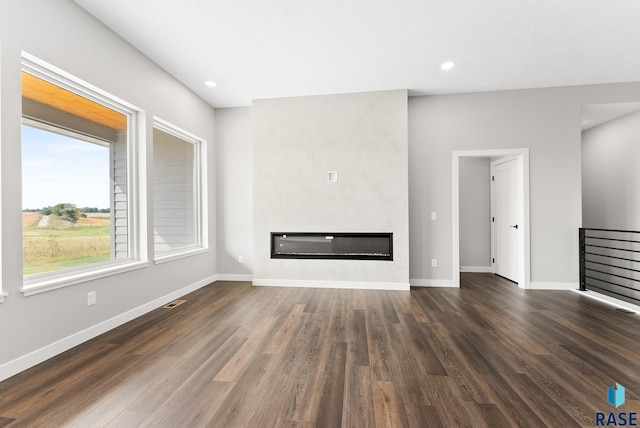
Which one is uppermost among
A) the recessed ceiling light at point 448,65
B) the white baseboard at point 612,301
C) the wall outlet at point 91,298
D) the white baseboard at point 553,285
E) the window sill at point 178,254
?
the recessed ceiling light at point 448,65

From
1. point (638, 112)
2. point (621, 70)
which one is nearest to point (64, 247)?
point (621, 70)

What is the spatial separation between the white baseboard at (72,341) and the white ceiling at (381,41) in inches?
114

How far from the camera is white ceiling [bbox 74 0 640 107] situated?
2502mm

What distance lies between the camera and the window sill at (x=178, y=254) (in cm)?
350

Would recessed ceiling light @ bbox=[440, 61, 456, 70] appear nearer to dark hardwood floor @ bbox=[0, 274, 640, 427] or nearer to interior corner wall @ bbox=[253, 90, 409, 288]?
interior corner wall @ bbox=[253, 90, 409, 288]

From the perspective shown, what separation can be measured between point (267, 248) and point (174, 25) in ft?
10.00

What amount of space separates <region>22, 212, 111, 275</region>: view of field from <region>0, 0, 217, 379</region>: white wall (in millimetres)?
237

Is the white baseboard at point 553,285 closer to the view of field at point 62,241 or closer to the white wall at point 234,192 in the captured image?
the white wall at point 234,192

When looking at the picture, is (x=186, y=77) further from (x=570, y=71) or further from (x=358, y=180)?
(x=570, y=71)

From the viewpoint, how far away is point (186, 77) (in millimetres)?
3752

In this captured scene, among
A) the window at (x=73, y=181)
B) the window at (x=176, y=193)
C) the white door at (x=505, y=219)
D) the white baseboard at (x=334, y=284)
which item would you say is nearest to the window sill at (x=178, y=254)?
the window at (x=176, y=193)

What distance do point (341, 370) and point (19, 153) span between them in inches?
111

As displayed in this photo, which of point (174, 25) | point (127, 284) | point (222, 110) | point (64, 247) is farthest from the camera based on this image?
point (222, 110)

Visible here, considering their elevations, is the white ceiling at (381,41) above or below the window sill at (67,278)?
above
